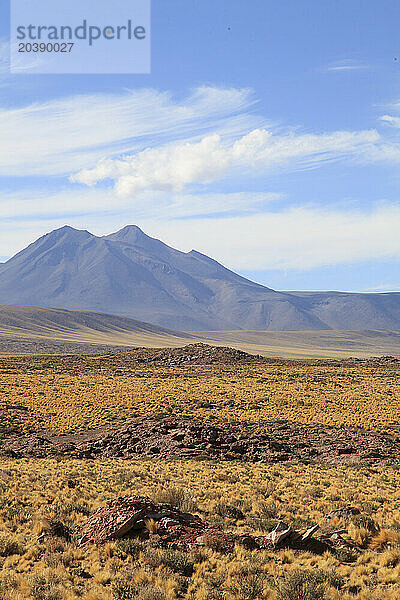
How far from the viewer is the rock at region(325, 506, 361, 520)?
13531 millimetres

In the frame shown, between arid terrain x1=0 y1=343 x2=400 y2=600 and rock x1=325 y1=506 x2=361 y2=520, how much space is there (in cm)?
5

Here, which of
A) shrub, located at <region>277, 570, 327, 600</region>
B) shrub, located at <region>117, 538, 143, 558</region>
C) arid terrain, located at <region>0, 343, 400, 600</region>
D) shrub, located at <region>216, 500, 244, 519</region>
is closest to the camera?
shrub, located at <region>277, 570, 327, 600</region>

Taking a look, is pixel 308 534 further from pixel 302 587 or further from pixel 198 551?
pixel 198 551

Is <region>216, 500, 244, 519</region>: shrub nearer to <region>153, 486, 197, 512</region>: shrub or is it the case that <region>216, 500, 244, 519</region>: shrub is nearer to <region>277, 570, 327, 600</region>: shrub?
<region>153, 486, 197, 512</region>: shrub

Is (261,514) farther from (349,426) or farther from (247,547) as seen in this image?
(349,426)

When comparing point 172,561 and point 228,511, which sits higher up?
point 172,561

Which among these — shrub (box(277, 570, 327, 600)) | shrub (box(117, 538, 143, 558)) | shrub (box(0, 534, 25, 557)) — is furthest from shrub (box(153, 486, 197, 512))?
shrub (box(277, 570, 327, 600))

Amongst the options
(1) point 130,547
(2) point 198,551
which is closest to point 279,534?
(2) point 198,551

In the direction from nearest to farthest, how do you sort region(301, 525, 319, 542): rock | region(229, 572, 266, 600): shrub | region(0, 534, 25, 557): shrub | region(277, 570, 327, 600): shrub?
region(277, 570, 327, 600): shrub → region(229, 572, 266, 600): shrub → region(0, 534, 25, 557): shrub → region(301, 525, 319, 542): rock

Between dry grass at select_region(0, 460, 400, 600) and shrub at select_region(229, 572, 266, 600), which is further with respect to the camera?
dry grass at select_region(0, 460, 400, 600)

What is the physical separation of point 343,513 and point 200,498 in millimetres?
4956

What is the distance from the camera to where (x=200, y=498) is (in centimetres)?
1616

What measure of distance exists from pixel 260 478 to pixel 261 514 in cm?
587

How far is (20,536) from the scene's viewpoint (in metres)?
11.9
